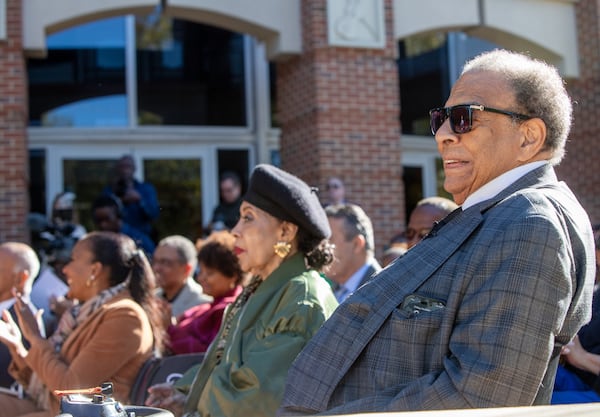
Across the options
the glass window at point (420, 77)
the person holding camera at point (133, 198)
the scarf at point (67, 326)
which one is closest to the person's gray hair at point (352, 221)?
the scarf at point (67, 326)

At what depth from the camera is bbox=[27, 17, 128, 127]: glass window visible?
458 inches

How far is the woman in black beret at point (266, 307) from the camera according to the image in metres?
3.54

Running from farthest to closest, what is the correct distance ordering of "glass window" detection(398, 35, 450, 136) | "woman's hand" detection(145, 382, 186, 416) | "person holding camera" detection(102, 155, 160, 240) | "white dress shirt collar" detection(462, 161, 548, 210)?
"glass window" detection(398, 35, 450, 136) < "person holding camera" detection(102, 155, 160, 240) < "woman's hand" detection(145, 382, 186, 416) < "white dress shirt collar" detection(462, 161, 548, 210)

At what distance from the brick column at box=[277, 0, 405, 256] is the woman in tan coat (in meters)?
4.72

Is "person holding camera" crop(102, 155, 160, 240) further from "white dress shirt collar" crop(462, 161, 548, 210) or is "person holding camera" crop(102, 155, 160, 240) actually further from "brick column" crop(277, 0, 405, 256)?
"white dress shirt collar" crop(462, 161, 548, 210)

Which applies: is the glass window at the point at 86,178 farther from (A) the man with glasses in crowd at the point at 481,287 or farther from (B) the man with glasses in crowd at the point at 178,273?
(A) the man with glasses in crowd at the point at 481,287

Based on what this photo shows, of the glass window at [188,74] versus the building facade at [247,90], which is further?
the glass window at [188,74]

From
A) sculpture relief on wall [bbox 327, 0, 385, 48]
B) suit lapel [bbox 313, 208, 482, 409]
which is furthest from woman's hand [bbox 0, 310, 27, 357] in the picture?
sculpture relief on wall [bbox 327, 0, 385, 48]

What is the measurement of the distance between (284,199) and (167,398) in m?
A: 1.11

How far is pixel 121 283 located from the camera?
17.4 feet

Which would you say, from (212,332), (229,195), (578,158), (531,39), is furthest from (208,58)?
(212,332)

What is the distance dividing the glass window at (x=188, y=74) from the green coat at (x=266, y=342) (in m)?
8.32

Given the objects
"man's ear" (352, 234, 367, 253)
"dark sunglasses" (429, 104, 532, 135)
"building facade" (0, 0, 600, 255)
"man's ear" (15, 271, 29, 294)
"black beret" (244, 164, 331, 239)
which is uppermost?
"building facade" (0, 0, 600, 255)

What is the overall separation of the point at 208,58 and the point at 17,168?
3.86 m
